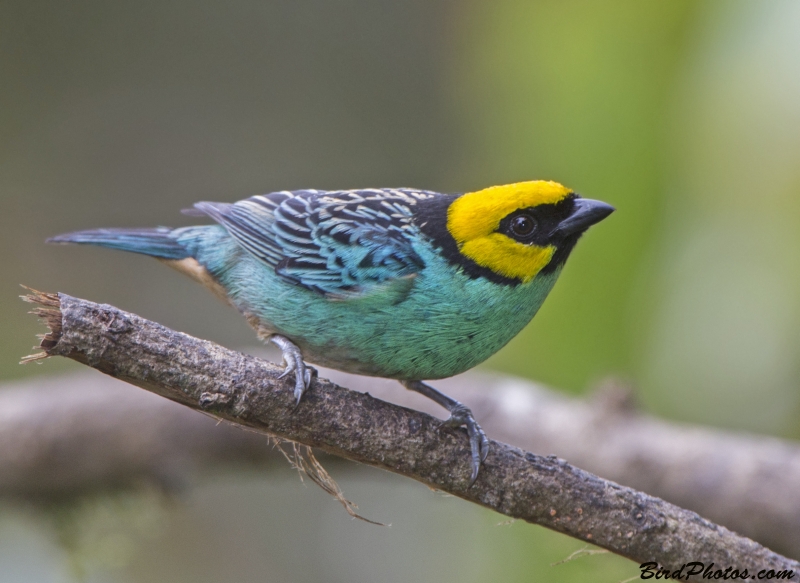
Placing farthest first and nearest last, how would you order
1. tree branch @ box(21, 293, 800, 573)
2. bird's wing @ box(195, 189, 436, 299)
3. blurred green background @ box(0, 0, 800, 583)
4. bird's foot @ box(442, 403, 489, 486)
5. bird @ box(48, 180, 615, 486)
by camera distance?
blurred green background @ box(0, 0, 800, 583) → bird's wing @ box(195, 189, 436, 299) → bird @ box(48, 180, 615, 486) → bird's foot @ box(442, 403, 489, 486) → tree branch @ box(21, 293, 800, 573)

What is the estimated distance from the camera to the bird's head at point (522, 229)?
3.71 metres

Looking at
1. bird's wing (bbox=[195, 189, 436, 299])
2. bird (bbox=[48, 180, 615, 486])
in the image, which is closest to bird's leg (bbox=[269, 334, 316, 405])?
bird (bbox=[48, 180, 615, 486])

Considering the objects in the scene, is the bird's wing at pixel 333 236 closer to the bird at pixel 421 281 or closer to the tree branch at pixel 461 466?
the bird at pixel 421 281

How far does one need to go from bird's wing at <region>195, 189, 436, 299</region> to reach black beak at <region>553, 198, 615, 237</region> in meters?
0.69

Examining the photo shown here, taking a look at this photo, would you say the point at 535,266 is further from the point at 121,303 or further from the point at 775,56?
the point at 121,303

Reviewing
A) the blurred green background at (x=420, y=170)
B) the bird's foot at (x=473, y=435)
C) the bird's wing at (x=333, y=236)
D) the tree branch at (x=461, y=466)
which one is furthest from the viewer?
the blurred green background at (x=420, y=170)

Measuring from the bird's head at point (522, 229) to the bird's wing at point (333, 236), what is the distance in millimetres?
283

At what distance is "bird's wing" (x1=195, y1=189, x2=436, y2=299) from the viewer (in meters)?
3.74

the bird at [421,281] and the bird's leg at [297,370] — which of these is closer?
the bird's leg at [297,370]

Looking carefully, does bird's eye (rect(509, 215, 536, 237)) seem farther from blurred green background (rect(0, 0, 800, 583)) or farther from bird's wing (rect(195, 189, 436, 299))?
blurred green background (rect(0, 0, 800, 583))

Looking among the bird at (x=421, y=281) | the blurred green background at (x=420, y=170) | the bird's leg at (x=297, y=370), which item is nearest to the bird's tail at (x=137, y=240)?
the bird at (x=421, y=281)

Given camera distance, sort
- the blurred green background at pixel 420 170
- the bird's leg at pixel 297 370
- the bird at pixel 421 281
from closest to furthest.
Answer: the bird's leg at pixel 297 370, the bird at pixel 421 281, the blurred green background at pixel 420 170

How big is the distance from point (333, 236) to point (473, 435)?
129 cm

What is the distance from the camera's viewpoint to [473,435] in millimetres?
3311
